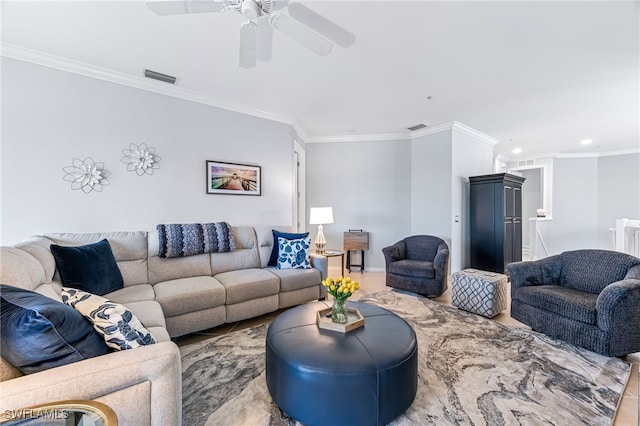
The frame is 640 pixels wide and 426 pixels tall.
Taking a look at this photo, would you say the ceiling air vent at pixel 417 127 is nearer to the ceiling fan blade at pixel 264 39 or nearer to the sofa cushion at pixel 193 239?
the ceiling fan blade at pixel 264 39

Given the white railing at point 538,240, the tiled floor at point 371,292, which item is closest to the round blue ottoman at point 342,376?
the tiled floor at point 371,292

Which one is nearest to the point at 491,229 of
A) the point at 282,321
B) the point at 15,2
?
the point at 282,321

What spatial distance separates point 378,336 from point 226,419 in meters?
0.99

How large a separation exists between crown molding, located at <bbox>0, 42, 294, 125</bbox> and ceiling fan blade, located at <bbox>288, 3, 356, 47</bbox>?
6.24ft

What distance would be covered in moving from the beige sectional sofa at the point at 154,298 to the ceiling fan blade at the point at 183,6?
1.61 m

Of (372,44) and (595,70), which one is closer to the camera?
(372,44)

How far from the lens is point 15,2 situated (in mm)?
1901

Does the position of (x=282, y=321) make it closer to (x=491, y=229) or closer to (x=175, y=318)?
(x=175, y=318)

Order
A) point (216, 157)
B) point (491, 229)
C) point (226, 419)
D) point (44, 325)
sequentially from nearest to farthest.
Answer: point (44, 325) → point (226, 419) → point (216, 157) → point (491, 229)

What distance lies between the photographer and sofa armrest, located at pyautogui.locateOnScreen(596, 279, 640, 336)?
199 cm

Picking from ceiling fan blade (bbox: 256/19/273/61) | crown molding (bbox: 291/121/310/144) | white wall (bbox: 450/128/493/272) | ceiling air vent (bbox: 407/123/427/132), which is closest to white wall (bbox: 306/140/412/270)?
crown molding (bbox: 291/121/310/144)

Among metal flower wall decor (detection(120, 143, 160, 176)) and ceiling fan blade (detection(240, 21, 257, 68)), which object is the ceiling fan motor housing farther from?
metal flower wall decor (detection(120, 143, 160, 176))

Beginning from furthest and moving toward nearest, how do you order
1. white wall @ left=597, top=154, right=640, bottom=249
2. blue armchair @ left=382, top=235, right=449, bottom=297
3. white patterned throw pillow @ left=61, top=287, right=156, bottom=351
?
white wall @ left=597, top=154, right=640, bottom=249 < blue armchair @ left=382, top=235, right=449, bottom=297 < white patterned throw pillow @ left=61, top=287, right=156, bottom=351

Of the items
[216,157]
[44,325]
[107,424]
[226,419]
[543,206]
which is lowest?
[226,419]
